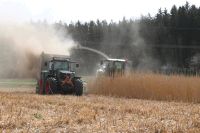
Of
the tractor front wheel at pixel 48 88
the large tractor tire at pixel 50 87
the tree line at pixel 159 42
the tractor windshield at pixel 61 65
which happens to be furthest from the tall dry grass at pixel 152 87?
the tree line at pixel 159 42

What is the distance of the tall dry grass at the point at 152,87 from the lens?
21.8 metres

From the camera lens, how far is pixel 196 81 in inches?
868

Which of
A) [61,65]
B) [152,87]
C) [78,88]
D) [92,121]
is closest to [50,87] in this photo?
[78,88]

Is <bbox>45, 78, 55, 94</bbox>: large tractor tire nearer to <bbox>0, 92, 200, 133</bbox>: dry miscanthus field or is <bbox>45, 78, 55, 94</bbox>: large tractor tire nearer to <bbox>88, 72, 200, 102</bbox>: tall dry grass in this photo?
<bbox>88, 72, 200, 102</bbox>: tall dry grass

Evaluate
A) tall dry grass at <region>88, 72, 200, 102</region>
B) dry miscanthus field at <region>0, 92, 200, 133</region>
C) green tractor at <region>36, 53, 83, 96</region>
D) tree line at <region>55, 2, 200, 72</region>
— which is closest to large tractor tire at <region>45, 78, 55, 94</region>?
green tractor at <region>36, 53, 83, 96</region>

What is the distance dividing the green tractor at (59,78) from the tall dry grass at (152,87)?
161 cm

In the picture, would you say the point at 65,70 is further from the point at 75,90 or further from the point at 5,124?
the point at 5,124

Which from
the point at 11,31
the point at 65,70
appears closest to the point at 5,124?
the point at 65,70

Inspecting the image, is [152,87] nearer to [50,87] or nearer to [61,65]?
[50,87]

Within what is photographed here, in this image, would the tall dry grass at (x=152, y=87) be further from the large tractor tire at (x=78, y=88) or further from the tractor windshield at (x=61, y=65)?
the tractor windshield at (x=61, y=65)

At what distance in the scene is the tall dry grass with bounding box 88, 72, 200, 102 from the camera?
21.8m

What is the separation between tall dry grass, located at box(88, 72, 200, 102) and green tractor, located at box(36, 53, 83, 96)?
5.27ft

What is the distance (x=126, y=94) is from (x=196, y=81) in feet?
12.5

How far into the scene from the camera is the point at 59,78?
25281 millimetres
